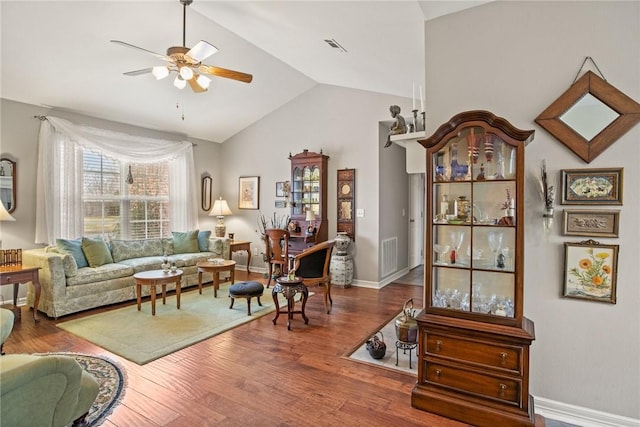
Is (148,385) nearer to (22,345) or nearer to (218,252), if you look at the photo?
(22,345)

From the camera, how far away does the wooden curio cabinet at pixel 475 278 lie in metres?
2.11

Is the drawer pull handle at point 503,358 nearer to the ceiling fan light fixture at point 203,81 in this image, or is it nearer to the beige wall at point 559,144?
the beige wall at point 559,144

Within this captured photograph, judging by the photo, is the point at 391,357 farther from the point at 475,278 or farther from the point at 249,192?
the point at 249,192

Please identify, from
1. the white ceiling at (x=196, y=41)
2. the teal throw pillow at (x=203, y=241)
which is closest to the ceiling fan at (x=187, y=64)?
the white ceiling at (x=196, y=41)

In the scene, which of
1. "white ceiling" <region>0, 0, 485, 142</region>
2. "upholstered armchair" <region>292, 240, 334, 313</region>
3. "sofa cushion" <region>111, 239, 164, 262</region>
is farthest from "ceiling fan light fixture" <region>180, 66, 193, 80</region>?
"sofa cushion" <region>111, 239, 164, 262</region>

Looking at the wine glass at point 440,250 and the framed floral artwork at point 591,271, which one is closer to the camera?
the framed floral artwork at point 591,271

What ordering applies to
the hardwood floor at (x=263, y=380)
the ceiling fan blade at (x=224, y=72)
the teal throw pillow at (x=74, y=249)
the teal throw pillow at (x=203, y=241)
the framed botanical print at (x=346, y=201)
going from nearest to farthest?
1. the hardwood floor at (x=263, y=380)
2. the ceiling fan blade at (x=224, y=72)
3. the teal throw pillow at (x=74, y=249)
4. the framed botanical print at (x=346, y=201)
5. the teal throw pillow at (x=203, y=241)

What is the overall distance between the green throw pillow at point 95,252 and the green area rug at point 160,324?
80 cm

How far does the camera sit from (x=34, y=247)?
187 inches

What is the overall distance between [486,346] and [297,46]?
142 inches

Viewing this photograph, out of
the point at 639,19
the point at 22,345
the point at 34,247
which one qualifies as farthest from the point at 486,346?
the point at 34,247

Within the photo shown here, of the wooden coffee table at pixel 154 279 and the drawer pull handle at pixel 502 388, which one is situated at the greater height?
the wooden coffee table at pixel 154 279

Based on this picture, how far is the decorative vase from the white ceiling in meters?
2.51

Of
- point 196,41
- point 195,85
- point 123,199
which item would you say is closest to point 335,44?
point 195,85
